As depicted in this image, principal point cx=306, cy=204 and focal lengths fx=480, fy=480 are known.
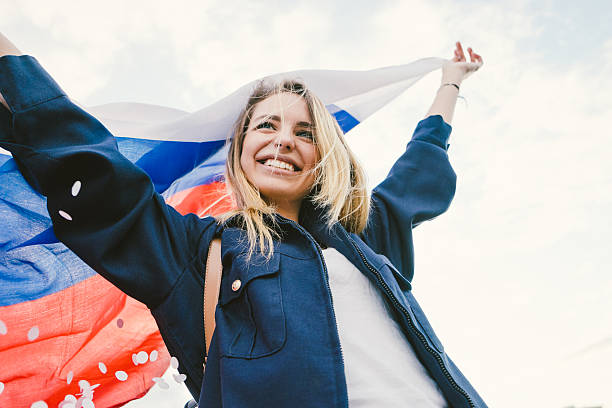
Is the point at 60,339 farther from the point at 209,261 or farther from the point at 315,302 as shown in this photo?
the point at 315,302

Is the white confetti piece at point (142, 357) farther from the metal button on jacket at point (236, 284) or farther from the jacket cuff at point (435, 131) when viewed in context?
the jacket cuff at point (435, 131)

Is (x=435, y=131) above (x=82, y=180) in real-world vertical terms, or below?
above

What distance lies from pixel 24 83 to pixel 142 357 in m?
1.28

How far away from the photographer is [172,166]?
2.46 meters

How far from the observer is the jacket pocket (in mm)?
1311

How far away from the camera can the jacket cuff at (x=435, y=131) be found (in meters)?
2.56

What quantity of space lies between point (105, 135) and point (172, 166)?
98 cm

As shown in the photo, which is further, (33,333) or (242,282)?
(33,333)

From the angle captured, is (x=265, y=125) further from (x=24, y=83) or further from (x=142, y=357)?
(x=142, y=357)

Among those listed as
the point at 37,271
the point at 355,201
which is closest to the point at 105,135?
the point at 37,271

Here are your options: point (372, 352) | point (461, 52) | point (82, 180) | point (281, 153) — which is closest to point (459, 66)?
point (461, 52)

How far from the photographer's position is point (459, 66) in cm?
288

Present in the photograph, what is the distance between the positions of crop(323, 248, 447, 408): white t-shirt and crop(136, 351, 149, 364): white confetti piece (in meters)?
1.00

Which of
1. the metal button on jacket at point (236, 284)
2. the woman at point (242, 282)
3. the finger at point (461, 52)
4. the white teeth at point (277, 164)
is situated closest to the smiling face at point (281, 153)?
the white teeth at point (277, 164)
